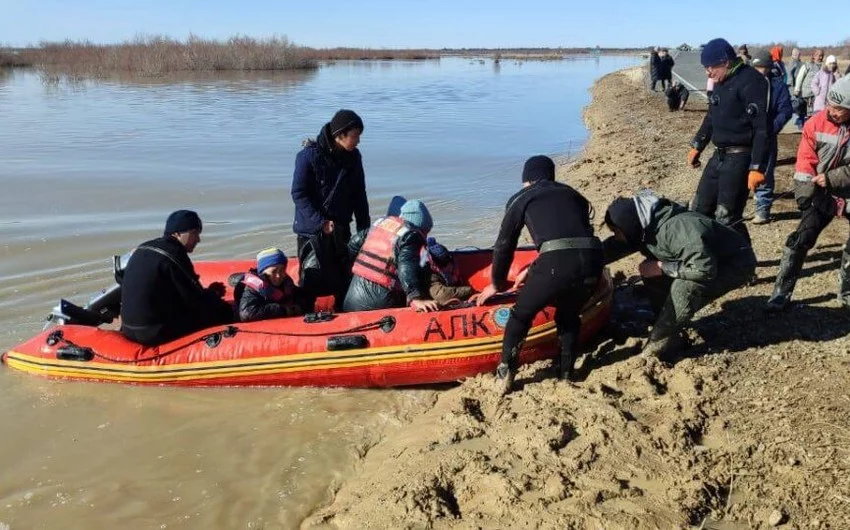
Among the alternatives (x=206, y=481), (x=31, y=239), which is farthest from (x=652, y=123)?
(x=206, y=481)

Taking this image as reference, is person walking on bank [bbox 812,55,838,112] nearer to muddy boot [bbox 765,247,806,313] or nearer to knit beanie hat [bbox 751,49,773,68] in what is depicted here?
knit beanie hat [bbox 751,49,773,68]

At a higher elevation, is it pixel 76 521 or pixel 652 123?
pixel 652 123

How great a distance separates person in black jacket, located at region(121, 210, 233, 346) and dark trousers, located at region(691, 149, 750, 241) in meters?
3.78

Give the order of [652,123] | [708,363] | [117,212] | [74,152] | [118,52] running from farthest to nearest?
1. [118,52]
2. [652,123]
3. [74,152]
4. [117,212]
5. [708,363]

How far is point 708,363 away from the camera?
13.4 feet

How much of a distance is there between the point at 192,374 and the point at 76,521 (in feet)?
4.38

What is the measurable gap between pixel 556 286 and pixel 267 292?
7.40 ft

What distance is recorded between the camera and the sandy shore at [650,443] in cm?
288

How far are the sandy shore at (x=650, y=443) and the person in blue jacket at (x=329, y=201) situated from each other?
1.47 m

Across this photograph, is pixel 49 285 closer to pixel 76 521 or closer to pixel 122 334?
pixel 122 334

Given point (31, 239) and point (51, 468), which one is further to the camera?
point (31, 239)

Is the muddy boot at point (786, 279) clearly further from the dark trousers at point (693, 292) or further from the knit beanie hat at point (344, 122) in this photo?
the knit beanie hat at point (344, 122)

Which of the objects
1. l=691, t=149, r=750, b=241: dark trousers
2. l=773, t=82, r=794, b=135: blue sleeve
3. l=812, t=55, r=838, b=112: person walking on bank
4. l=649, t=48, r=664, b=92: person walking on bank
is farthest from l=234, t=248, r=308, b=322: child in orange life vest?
l=649, t=48, r=664, b=92: person walking on bank

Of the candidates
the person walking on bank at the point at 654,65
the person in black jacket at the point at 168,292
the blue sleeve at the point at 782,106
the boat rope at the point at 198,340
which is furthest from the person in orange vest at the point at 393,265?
the person walking on bank at the point at 654,65
